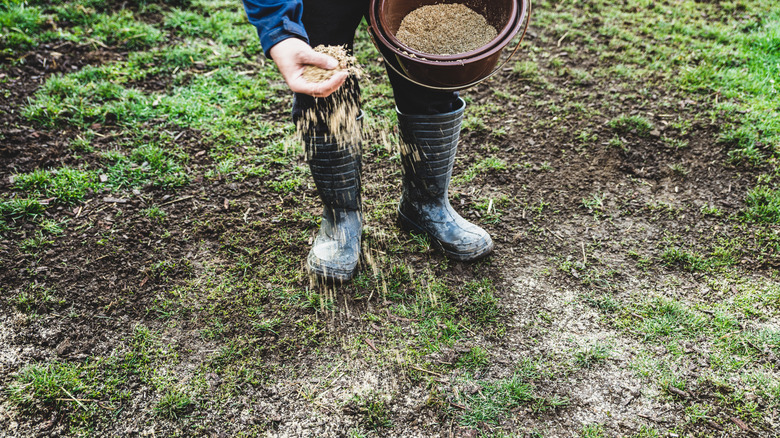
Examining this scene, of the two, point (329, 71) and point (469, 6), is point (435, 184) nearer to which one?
point (469, 6)

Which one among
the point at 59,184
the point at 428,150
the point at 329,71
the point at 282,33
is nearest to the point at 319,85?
the point at 329,71

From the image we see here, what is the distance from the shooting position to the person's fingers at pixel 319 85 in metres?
1.55

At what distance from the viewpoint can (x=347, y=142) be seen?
2.12 metres

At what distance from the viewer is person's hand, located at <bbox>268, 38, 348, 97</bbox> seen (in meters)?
1.56

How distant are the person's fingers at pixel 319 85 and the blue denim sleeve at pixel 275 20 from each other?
0.50 ft

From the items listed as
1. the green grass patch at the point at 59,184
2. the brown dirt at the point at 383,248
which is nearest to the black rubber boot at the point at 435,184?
the brown dirt at the point at 383,248

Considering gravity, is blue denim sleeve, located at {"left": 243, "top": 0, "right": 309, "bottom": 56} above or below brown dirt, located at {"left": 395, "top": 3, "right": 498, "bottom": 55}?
above

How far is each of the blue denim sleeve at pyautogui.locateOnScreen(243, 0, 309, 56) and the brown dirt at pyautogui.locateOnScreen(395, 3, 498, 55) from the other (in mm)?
461

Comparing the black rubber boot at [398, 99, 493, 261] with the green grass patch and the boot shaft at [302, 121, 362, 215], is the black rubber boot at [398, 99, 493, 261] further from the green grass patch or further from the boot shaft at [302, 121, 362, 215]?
the green grass patch

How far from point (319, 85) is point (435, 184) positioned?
3.01ft

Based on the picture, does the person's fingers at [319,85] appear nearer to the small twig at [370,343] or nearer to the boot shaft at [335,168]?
the boot shaft at [335,168]

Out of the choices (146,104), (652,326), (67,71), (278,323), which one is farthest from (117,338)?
(67,71)

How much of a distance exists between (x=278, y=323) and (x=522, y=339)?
1019mm

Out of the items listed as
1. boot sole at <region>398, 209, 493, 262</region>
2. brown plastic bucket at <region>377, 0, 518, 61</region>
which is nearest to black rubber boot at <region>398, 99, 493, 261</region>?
boot sole at <region>398, 209, 493, 262</region>
